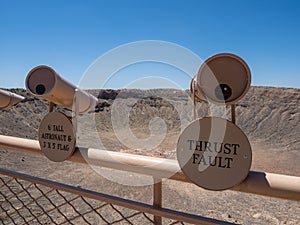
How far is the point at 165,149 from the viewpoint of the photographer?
716 cm

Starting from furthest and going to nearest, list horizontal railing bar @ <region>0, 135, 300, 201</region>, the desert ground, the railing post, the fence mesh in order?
the fence mesh < the desert ground < the railing post < horizontal railing bar @ <region>0, 135, 300, 201</region>

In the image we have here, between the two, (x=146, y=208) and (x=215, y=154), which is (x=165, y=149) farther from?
(x=215, y=154)

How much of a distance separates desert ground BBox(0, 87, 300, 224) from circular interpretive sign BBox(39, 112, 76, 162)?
75 mm

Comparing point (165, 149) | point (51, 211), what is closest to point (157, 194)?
point (51, 211)

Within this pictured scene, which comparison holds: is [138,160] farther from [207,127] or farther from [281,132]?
[281,132]

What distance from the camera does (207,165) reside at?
48cm

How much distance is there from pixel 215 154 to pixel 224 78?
0.14 m

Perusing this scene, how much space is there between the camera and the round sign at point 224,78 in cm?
48

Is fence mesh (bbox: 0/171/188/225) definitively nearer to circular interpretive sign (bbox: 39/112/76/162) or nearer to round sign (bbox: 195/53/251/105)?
circular interpretive sign (bbox: 39/112/76/162)

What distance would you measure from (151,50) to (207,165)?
359mm

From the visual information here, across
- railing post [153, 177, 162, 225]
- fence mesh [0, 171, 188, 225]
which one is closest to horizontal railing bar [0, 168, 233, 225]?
railing post [153, 177, 162, 225]

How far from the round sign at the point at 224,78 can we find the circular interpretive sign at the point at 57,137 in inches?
14.8

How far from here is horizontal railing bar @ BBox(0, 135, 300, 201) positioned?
45cm

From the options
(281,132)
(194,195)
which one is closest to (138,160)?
(194,195)
